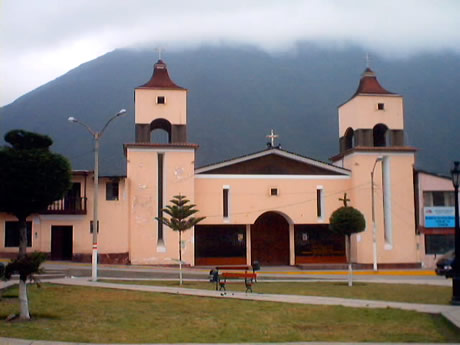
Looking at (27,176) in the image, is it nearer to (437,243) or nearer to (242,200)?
(242,200)

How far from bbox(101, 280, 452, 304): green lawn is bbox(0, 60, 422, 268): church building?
1041 centimetres

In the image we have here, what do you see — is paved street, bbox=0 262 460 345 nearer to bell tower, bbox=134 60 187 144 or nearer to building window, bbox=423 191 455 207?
building window, bbox=423 191 455 207

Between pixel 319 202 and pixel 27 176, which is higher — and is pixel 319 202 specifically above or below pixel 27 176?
above

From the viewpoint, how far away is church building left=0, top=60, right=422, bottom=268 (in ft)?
110

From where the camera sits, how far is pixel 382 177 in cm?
3653

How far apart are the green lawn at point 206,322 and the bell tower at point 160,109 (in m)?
19.0

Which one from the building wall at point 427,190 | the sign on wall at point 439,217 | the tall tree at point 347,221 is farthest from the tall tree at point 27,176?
the sign on wall at point 439,217

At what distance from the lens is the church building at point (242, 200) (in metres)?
33.4

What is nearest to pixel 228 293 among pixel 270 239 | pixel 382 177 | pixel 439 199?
pixel 270 239

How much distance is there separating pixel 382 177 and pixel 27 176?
1082 inches

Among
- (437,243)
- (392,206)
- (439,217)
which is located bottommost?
(437,243)

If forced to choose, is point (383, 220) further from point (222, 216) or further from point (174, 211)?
point (174, 211)

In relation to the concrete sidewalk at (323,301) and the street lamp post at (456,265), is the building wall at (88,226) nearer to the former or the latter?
the concrete sidewalk at (323,301)

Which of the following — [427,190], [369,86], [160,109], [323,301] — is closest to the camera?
[323,301]
